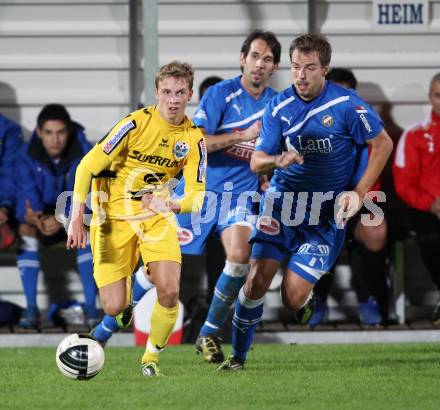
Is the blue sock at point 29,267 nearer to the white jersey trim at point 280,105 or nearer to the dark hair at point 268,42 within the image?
the dark hair at point 268,42

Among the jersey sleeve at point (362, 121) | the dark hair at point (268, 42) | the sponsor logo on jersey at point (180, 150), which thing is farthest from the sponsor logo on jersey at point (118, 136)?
the dark hair at point (268, 42)

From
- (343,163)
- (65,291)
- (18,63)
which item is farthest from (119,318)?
(18,63)

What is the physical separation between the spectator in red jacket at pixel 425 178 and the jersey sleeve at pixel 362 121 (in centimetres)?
296

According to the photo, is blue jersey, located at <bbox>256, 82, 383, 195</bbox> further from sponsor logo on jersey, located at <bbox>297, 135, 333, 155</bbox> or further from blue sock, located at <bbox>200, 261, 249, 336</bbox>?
blue sock, located at <bbox>200, 261, 249, 336</bbox>

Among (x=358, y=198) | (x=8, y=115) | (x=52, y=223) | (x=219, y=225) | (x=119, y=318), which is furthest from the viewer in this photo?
(x=8, y=115)

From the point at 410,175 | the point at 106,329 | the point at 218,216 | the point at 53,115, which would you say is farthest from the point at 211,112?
the point at 410,175

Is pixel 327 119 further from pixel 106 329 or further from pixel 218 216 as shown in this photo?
pixel 106 329

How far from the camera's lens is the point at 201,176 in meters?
8.32

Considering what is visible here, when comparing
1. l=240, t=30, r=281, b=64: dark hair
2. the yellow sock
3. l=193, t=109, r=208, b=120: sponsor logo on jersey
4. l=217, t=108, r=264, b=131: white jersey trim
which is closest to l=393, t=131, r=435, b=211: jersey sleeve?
l=217, t=108, r=264, b=131: white jersey trim

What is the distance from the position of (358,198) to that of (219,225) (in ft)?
5.93

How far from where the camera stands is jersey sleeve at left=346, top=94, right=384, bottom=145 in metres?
8.25

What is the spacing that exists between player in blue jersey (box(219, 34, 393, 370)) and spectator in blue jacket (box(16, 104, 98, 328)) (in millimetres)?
2851

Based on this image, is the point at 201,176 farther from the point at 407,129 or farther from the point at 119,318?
the point at 407,129

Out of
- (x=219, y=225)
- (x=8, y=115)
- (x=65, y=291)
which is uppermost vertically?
(x=8, y=115)
